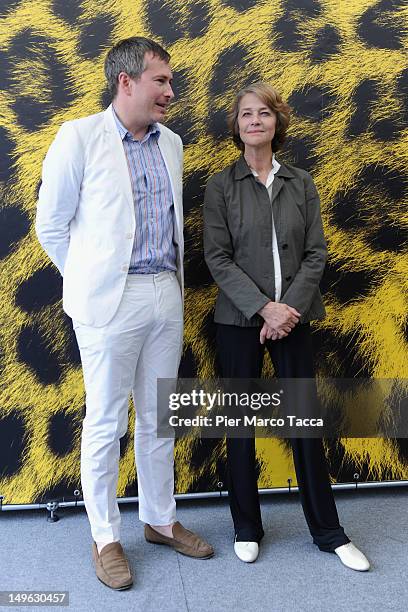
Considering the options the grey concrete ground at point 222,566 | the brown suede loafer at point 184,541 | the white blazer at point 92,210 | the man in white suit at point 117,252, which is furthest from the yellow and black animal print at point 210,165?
the white blazer at point 92,210

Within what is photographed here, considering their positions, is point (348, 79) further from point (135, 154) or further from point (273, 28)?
point (135, 154)

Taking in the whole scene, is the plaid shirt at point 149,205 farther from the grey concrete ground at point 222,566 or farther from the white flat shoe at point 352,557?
the white flat shoe at point 352,557

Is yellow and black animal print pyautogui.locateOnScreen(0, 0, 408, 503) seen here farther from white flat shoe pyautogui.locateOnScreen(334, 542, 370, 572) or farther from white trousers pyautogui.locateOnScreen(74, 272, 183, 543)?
white flat shoe pyautogui.locateOnScreen(334, 542, 370, 572)

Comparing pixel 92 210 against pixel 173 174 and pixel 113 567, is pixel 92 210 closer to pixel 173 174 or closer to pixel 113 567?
pixel 173 174

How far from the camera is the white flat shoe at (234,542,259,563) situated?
7.89ft

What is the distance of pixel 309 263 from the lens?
2461mm

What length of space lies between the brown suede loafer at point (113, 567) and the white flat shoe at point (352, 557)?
0.74 metres

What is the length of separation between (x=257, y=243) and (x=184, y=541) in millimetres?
1123

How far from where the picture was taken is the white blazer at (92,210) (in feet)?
7.29

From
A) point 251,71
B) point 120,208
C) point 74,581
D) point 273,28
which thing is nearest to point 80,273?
point 120,208

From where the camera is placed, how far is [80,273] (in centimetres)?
224

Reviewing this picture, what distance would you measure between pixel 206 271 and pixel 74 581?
1314 millimetres

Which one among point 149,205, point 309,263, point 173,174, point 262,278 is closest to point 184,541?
point 262,278

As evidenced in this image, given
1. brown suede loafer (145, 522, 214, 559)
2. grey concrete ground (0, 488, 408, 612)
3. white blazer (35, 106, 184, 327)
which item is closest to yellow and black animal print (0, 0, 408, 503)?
grey concrete ground (0, 488, 408, 612)
